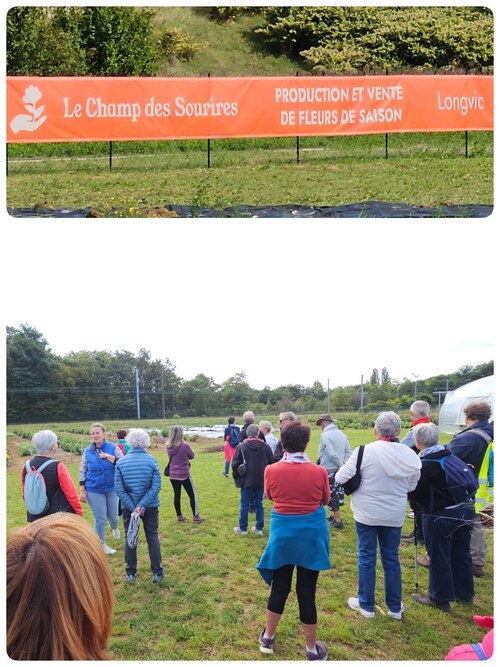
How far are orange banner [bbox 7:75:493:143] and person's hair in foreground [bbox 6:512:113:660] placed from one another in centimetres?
681

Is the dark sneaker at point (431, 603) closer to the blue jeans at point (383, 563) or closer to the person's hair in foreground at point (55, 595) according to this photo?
the blue jeans at point (383, 563)

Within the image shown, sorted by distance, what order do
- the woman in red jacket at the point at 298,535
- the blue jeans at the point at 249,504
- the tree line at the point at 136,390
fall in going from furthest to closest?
the tree line at the point at 136,390, the blue jeans at the point at 249,504, the woman in red jacket at the point at 298,535

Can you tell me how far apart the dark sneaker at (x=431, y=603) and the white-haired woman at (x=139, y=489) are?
4.94 feet

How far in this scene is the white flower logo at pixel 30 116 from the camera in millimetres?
7320

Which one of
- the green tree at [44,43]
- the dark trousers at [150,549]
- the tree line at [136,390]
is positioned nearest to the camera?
the dark trousers at [150,549]

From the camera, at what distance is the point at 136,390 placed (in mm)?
6227

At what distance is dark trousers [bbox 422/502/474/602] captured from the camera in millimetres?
3447

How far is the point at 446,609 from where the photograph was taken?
133 inches

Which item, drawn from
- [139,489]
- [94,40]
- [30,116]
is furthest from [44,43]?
[139,489]

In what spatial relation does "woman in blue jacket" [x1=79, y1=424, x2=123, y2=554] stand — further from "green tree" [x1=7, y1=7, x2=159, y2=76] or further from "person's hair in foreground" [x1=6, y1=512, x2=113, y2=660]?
"green tree" [x1=7, y1=7, x2=159, y2=76]

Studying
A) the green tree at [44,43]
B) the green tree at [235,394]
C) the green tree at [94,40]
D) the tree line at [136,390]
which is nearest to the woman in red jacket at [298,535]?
the tree line at [136,390]

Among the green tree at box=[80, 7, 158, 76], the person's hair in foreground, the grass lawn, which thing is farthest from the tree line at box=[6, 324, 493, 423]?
the green tree at box=[80, 7, 158, 76]

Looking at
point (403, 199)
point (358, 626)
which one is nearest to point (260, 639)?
point (358, 626)
